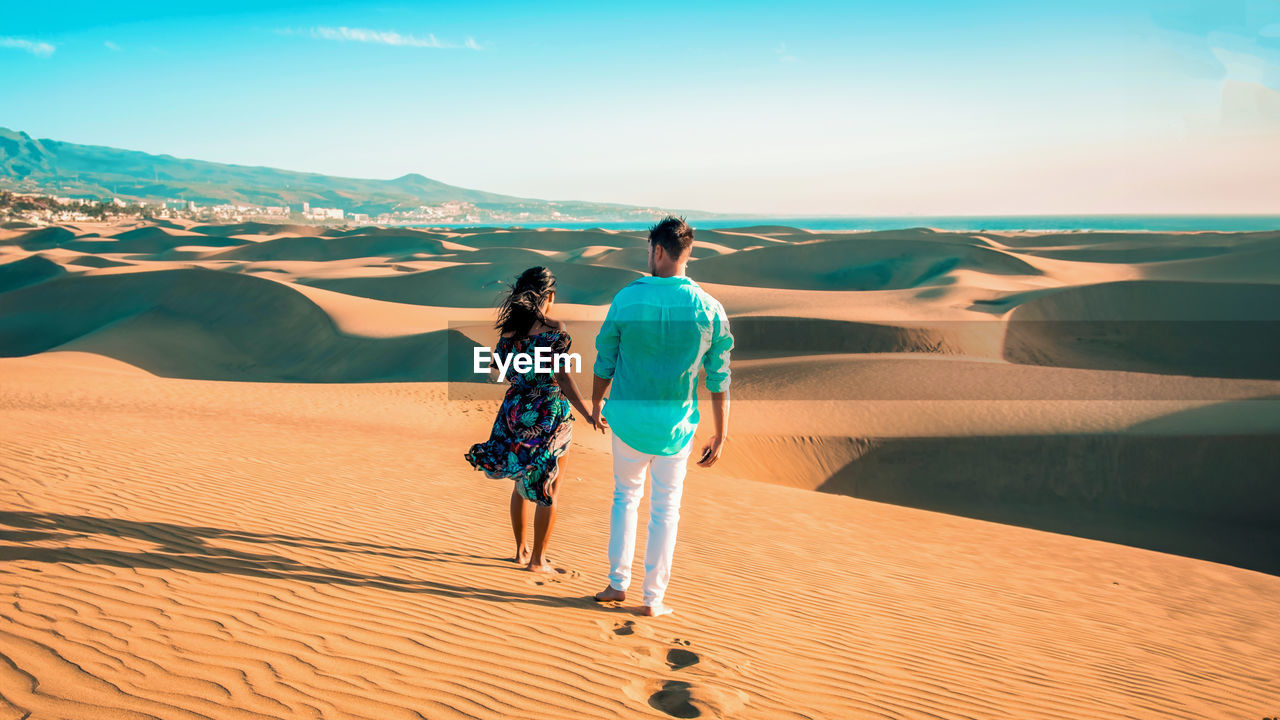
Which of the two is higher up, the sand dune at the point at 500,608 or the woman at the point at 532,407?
the woman at the point at 532,407

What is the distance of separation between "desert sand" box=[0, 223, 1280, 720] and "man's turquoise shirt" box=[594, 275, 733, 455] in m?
1.08

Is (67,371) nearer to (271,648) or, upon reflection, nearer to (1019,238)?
(271,648)

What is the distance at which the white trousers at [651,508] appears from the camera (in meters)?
3.64

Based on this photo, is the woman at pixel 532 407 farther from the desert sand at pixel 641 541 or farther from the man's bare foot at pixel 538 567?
the desert sand at pixel 641 541

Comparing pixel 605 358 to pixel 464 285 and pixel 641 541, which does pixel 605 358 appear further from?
pixel 464 285

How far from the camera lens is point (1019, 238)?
62.8m

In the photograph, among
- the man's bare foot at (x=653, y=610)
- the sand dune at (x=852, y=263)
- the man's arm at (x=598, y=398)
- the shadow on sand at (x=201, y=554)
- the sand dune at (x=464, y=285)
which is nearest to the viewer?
the man's arm at (x=598, y=398)

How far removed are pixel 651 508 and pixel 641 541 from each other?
2247 millimetres

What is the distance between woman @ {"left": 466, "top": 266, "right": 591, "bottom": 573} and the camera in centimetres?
414

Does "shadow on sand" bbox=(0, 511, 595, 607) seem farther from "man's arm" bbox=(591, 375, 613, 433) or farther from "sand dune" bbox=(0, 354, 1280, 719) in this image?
"man's arm" bbox=(591, 375, 613, 433)

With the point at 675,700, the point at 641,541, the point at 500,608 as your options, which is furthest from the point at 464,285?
the point at 675,700

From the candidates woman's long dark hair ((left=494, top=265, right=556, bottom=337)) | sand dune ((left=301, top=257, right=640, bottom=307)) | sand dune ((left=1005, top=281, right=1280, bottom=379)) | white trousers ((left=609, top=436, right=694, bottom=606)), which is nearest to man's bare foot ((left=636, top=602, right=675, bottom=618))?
white trousers ((left=609, top=436, right=694, bottom=606))

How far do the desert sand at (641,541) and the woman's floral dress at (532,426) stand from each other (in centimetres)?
69

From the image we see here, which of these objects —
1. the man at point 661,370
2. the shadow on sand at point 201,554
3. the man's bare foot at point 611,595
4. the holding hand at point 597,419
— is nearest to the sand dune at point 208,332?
the shadow on sand at point 201,554
